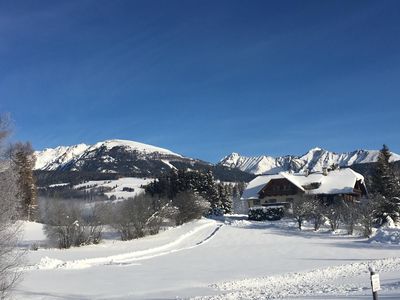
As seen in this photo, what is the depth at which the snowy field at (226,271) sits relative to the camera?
67.3 feet

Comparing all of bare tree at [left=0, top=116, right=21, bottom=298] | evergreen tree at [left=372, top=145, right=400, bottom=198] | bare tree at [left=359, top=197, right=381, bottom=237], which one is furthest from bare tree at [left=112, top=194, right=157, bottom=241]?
bare tree at [left=0, top=116, right=21, bottom=298]

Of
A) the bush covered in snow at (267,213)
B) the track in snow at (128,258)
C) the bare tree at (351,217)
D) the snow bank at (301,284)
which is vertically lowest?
the snow bank at (301,284)

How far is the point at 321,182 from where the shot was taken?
88.5 meters

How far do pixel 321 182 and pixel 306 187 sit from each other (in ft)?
8.37

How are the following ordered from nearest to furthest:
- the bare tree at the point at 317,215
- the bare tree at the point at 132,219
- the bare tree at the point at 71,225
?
the bare tree at the point at 71,225 < the bare tree at the point at 317,215 < the bare tree at the point at 132,219

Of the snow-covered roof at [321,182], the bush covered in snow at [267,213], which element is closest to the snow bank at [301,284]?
the bush covered in snow at [267,213]

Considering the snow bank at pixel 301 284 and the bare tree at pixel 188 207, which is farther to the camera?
the bare tree at pixel 188 207

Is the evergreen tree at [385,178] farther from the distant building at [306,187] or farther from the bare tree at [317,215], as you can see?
the distant building at [306,187]

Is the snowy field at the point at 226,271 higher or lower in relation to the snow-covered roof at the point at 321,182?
lower

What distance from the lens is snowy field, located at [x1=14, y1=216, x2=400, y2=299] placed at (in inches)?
807

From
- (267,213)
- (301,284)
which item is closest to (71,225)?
(267,213)

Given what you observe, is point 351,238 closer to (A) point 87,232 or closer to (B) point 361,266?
(B) point 361,266

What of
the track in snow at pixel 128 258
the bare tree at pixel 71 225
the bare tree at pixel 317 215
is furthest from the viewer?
the bare tree at pixel 317 215

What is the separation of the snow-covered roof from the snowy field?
3753cm
